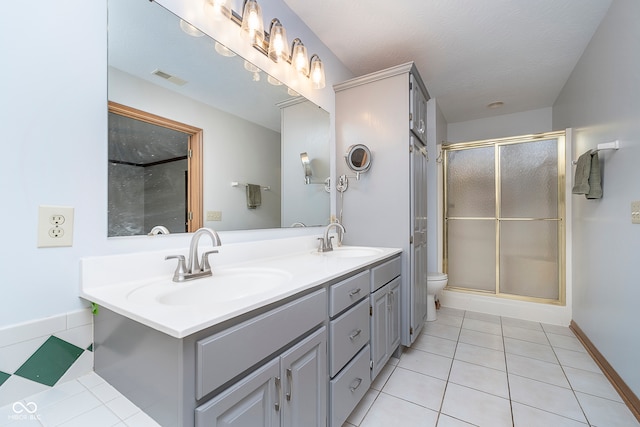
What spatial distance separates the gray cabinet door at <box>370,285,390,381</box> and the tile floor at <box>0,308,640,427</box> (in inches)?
7.2

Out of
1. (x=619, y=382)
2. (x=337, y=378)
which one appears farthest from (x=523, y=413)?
(x=337, y=378)

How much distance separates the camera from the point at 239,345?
716mm

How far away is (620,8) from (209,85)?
95.6 inches

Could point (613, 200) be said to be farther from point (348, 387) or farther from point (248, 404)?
point (248, 404)

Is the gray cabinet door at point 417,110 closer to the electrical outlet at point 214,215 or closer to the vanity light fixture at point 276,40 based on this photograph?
the vanity light fixture at point 276,40

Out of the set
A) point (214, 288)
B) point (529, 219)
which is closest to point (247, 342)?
point (214, 288)

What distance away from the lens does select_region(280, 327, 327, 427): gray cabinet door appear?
0.88m

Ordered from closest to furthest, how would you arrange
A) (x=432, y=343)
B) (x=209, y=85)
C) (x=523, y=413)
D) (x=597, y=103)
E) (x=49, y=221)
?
(x=49, y=221) → (x=209, y=85) → (x=523, y=413) → (x=597, y=103) → (x=432, y=343)

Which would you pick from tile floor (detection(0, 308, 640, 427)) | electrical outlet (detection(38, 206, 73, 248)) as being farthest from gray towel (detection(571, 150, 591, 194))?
electrical outlet (detection(38, 206, 73, 248))

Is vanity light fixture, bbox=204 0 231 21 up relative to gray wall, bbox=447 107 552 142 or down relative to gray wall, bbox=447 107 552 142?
down

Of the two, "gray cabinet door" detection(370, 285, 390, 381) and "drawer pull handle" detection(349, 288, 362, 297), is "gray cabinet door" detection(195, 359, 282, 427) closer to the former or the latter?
"drawer pull handle" detection(349, 288, 362, 297)

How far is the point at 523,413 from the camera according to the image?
1.42m

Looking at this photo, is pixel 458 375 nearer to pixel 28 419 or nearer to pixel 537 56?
pixel 28 419

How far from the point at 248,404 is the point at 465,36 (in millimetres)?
2619
